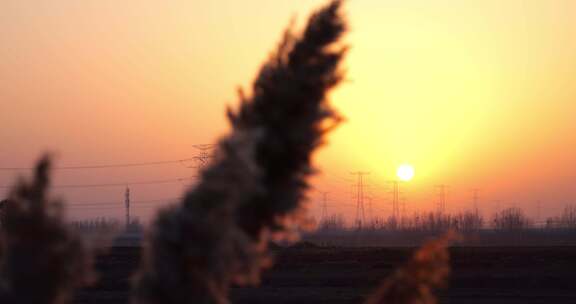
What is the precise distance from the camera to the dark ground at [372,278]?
2722cm

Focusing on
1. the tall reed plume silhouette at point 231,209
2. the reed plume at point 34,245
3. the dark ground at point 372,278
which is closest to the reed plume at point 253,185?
the tall reed plume silhouette at point 231,209

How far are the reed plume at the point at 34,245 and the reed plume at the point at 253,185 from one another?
0.26 m

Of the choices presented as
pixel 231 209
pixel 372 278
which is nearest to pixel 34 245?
pixel 231 209

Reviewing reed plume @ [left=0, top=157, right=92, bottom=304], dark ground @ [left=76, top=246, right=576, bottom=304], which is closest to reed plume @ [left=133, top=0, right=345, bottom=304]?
reed plume @ [left=0, top=157, right=92, bottom=304]

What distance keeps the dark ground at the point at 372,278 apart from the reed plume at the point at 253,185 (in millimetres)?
19697

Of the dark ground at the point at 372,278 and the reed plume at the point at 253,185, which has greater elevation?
the reed plume at the point at 253,185

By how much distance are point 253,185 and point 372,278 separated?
30365mm

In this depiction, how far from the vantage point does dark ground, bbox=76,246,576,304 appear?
27.2 m

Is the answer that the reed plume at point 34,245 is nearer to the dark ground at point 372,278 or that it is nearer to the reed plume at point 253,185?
the reed plume at point 253,185

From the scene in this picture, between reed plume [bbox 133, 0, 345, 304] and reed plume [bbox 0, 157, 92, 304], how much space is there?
10.1 inches

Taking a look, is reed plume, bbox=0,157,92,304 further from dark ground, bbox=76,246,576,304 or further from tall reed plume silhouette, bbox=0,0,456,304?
dark ground, bbox=76,246,576,304

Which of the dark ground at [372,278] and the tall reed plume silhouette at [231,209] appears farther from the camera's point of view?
the dark ground at [372,278]

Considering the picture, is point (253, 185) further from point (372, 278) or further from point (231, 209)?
point (372, 278)

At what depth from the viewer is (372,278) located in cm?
3225
